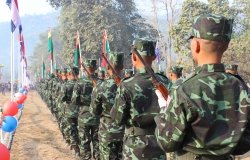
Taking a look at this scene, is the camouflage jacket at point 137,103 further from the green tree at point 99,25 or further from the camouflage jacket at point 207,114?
the green tree at point 99,25

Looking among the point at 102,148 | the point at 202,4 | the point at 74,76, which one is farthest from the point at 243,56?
the point at 102,148

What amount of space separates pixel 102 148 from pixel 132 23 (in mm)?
36105

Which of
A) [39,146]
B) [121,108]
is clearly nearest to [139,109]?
[121,108]

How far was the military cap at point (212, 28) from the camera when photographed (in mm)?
2695

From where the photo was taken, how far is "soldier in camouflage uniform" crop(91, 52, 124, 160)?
19.3 feet

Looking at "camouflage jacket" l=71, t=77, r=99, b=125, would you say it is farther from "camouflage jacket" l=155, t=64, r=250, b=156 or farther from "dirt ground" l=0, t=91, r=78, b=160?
"camouflage jacket" l=155, t=64, r=250, b=156

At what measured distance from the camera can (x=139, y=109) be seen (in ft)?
14.2

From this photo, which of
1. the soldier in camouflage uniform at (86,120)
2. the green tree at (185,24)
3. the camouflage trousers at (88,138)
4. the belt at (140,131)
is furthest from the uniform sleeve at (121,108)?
the green tree at (185,24)

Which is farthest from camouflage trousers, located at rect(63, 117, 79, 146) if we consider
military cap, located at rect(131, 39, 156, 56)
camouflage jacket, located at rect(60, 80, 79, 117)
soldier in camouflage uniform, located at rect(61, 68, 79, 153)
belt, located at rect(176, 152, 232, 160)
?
belt, located at rect(176, 152, 232, 160)

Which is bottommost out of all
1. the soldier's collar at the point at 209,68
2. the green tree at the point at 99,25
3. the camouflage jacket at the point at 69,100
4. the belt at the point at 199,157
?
the camouflage jacket at the point at 69,100

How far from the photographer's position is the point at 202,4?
32.9 metres

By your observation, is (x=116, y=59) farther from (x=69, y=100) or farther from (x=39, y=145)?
(x=39, y=145)

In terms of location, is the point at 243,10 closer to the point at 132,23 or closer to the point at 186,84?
the point at 132,23

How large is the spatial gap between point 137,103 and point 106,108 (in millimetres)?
1795
